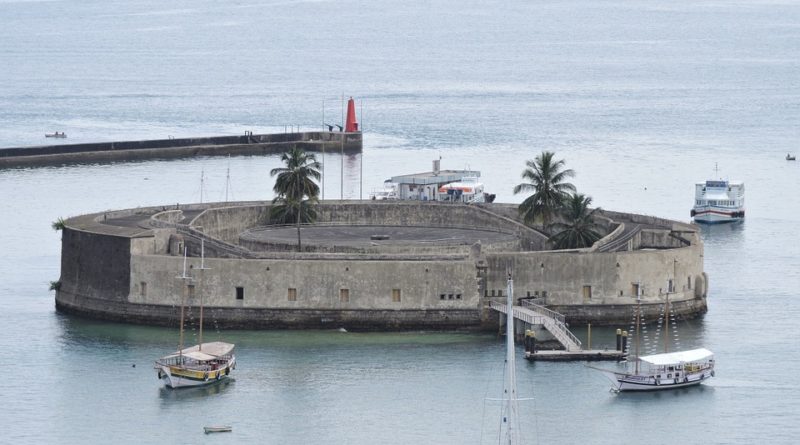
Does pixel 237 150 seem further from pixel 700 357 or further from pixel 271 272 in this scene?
pixel 700 357

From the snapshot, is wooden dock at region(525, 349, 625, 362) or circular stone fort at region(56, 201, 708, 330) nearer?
wooden dock at region(525, 349, 625, 362)

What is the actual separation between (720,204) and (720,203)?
0.47 ft

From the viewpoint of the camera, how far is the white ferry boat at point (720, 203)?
130 m

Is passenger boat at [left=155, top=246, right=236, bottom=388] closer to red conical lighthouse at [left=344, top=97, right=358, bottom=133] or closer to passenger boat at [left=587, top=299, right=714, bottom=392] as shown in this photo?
passenger boat at [left=587, top=299, right=714, bottom=392]

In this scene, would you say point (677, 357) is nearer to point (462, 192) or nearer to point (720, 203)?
point (462, 192)

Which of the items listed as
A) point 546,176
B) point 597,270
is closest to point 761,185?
point 546,176

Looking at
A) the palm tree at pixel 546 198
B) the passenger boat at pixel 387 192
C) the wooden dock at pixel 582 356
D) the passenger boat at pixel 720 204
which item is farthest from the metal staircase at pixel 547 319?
the passenger boat at pixel 720 204

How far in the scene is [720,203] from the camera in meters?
130

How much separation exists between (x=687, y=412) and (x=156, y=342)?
22.7 metres

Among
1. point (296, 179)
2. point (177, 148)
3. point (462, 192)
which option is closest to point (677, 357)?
point (296, 179)

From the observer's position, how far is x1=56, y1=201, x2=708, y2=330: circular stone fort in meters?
85.6

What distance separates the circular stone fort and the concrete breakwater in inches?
2547

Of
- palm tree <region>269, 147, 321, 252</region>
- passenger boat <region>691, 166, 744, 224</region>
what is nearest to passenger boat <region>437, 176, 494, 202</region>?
passenger boat <region>691, 166, 744, 224</region>

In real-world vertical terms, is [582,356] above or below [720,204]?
below
